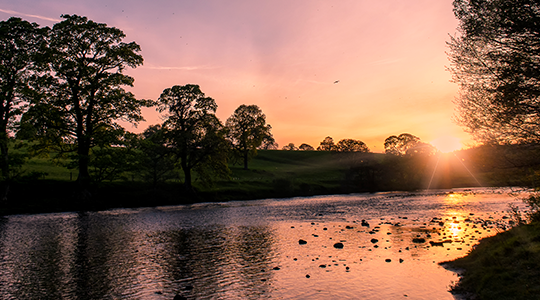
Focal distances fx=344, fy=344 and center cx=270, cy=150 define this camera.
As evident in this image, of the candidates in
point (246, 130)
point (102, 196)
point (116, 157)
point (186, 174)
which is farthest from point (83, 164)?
point (246, 130)

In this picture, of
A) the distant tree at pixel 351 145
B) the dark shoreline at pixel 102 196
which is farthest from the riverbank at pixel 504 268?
the distant tree at pixel 351 145

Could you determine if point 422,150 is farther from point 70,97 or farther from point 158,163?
point 70,97

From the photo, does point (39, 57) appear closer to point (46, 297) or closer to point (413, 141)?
point (46, 297)

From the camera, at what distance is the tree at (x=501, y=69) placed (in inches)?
599

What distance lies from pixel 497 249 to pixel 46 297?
1651 cm

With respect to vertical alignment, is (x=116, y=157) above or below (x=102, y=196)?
above

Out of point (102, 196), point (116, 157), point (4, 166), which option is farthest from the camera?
point (102, 196)

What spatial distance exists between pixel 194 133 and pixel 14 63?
24.6m

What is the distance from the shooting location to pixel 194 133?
55.3 metres

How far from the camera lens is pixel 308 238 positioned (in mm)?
22219

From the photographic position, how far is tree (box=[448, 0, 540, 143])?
50.0 ft

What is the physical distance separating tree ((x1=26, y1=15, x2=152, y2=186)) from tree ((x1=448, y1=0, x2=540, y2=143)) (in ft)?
119

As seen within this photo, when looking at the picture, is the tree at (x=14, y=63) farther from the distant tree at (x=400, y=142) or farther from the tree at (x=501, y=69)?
the distant tree at (x=400, y=142)

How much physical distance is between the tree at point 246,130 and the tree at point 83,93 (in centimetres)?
4869
